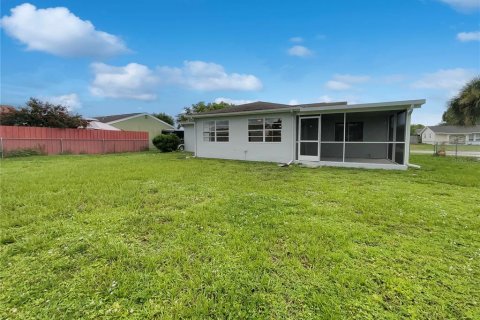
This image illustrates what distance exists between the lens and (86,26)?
35.9 ft

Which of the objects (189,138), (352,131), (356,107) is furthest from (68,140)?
(352,131)

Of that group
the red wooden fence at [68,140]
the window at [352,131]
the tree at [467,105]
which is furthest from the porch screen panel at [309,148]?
the red wooden fence at [68,140]

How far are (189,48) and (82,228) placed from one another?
1454 cm

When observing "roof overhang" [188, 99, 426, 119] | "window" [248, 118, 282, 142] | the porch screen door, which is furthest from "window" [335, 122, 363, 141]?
"window" [248, 118, 282, 142]

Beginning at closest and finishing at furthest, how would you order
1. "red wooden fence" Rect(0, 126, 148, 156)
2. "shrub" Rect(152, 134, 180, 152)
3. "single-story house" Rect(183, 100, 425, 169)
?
"single-story house" Rect(183, 100, 425, 169) < "red wooden fence" Rect(0, 126, 148, 156) < "shrub" Rect(152, 134, 180, 152)

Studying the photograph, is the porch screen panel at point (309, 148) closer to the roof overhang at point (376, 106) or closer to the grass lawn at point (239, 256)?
the roof overhang at point (376, 106)

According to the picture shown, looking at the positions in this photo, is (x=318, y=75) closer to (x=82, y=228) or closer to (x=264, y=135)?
(x=264, y=135)

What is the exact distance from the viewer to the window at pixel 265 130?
474 inches

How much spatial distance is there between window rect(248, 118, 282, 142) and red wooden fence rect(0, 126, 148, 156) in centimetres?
1279

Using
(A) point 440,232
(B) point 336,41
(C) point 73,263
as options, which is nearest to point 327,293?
(A) point 440,232

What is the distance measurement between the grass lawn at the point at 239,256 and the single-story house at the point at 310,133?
17.6 feet

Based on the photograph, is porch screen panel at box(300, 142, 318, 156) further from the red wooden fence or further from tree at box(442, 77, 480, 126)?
the red wooden fence

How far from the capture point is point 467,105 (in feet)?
47.2

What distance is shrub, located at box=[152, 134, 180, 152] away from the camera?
18844 mm
